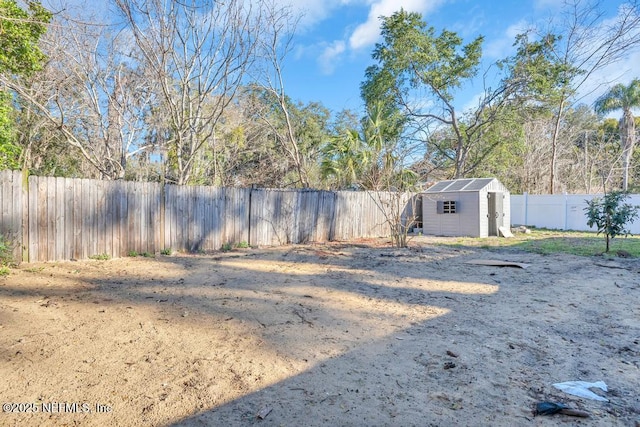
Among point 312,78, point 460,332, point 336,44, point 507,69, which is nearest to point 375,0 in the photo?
point 336,44

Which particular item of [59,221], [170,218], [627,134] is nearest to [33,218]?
[59,221]

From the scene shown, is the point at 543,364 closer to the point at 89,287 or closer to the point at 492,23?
the point at 89,287

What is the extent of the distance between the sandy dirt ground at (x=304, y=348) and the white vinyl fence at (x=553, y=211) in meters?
10.3

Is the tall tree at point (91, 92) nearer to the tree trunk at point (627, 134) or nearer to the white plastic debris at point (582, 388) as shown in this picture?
the white plastic debris at point (582, 388)

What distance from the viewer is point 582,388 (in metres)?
2.32

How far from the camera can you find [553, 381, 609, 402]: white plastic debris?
2.23 m

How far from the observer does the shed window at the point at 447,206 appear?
12102 millimetres

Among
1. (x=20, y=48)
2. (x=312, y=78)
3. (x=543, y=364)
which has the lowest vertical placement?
(x=543, y=364)

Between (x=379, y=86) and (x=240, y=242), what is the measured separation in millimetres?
10834

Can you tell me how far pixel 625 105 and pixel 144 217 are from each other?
2467 cm

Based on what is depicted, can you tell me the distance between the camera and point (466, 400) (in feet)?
7.05

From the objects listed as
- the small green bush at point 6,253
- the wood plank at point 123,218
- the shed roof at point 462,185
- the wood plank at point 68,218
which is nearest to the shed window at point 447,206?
the shed roof at point 462,185

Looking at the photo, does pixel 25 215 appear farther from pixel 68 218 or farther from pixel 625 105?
pixel 625 105

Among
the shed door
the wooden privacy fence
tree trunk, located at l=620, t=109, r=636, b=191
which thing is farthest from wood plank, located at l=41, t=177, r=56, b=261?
tree trunk, located at l=620, t=109, r=636, b=191
